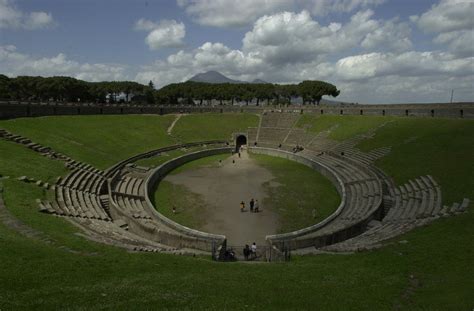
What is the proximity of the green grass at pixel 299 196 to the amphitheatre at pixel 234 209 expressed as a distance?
0.79 feet

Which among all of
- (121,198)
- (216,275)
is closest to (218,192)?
(121,198)

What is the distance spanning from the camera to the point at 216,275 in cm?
1431

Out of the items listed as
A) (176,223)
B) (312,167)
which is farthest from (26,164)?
(312,167)

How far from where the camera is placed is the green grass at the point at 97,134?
4222 cm

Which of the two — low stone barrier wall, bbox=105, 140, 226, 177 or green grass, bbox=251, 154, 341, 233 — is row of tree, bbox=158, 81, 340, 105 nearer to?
low stone barrier wall, bbox=105, 140, 226, 177

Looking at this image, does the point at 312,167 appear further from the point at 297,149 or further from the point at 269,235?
the point at 269,235

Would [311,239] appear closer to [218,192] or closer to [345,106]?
[218,192]

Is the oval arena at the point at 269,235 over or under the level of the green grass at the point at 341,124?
under

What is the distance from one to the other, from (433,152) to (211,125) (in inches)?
1810

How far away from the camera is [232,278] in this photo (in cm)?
1391

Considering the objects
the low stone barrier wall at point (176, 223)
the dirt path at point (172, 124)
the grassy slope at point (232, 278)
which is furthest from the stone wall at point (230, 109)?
the grassy slope at point (232, 278)

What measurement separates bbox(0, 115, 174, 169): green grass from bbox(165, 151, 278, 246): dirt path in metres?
10.3

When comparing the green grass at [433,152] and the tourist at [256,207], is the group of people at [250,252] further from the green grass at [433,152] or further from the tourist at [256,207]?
the green grass at [433,152]

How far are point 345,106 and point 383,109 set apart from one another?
9217 millimetres
